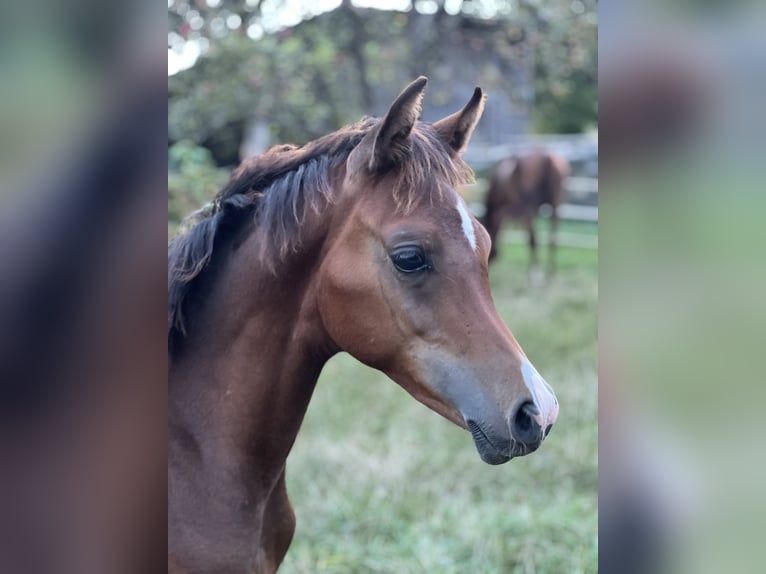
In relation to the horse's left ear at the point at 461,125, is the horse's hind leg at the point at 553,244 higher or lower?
lower

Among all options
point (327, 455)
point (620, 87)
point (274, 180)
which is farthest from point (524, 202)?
point (620, 87)

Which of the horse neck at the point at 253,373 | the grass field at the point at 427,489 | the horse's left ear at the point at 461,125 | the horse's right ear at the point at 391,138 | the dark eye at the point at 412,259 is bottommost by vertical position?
Result: the grass field at the point at 427,489

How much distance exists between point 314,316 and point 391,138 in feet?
1.31

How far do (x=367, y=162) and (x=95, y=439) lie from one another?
0.91 m

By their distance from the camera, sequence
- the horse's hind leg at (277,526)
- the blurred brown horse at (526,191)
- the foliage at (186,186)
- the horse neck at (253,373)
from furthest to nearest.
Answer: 1. the blurred brown horse at (526,191)
2. the foliage at (186,186)
3. the horse's hind leg at (277,526)
4. the horse neck at (253,373)

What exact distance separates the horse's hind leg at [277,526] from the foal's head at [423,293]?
455 millimetres

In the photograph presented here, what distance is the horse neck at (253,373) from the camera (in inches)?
61.4

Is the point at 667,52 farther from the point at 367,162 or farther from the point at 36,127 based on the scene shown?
the point at 367,162

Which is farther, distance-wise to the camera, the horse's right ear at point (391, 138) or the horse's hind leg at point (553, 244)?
the horse's hind leg at point (553, 244)

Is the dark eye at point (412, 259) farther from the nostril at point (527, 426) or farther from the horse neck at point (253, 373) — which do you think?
the nostril at point (527, 426)

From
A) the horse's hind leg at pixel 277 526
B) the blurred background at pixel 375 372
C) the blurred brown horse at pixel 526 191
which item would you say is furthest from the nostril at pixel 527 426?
the blurred brown horse at pixel 526 191

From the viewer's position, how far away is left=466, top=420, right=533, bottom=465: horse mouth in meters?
1.33

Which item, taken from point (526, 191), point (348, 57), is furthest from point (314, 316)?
point (526, 191)

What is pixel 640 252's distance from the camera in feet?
2.59
